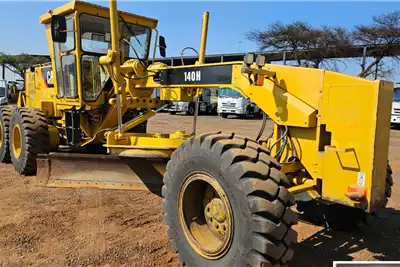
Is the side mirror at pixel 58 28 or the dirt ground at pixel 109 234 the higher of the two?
the side mirror at pixel 58 28

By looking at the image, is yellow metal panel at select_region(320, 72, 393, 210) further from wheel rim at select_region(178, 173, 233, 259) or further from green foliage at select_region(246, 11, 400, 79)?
green foliage at select_region(246, 11, 400, 79)

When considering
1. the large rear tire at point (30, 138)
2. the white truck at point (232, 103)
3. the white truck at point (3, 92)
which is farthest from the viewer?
the white truck at point (232, 103)

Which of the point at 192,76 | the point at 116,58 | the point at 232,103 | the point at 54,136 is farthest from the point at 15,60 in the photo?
the point at 192,76

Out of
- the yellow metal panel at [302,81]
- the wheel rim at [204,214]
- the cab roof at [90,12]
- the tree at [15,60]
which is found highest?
the tree at [15,60]

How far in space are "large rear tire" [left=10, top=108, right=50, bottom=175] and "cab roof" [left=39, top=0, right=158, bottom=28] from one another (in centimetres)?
180

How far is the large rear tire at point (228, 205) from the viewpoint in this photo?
285 centimetres

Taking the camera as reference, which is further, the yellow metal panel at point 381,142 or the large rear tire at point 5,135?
the large rear tire at point 5,135

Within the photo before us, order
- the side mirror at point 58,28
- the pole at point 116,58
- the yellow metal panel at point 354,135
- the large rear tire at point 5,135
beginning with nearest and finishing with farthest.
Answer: the yellow metal panel at point 354,135 → the pole at point 116,58 → the side mirror at point 58,28 → the large rear tire at point 5,135

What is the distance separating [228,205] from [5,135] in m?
6.14

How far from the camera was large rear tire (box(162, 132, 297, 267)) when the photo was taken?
2.85 m

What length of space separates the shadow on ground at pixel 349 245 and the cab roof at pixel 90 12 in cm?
488

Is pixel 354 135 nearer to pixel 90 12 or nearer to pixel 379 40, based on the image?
pixel 90 12

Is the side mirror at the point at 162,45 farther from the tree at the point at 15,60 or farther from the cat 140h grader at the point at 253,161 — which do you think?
the tree at the point at 15,60

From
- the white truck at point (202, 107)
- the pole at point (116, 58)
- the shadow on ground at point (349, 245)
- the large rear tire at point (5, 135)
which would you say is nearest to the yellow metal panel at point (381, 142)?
the shadow on ground at point (349, 245)
